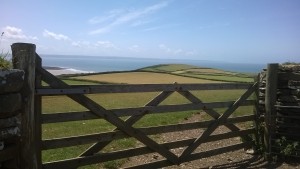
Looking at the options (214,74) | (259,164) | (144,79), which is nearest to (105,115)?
(259,164)

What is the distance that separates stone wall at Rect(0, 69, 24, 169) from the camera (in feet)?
17.2

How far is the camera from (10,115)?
543 cm

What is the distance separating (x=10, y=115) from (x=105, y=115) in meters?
1.99

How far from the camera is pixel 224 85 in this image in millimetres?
9422

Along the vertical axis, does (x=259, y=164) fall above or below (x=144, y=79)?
below

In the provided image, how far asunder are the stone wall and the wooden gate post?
14 centimetres

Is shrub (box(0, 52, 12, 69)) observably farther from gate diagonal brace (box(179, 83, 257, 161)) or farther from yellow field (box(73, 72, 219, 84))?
yellow field (box(73, 72, 219, 84))

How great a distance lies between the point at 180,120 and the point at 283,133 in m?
5.99

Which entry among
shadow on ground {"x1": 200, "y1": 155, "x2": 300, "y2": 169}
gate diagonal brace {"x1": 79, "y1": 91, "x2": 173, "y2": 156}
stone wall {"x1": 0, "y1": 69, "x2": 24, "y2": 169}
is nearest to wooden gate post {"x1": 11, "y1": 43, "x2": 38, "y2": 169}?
stone wall {"x1": 0, "y1": 69, "x2": 24, "y2": 169}

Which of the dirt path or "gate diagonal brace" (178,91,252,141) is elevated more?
"gate diagonal brace" (178,91,252,141)

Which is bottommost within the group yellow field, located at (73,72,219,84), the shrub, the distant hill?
yellow field, located at (73,72,219,84)

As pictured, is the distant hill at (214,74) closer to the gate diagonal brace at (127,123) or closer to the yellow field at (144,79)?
the yellow field at (144,79)

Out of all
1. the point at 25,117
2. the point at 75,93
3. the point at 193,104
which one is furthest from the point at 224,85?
Result: the point at 25,117

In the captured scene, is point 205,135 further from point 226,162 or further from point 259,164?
point 259,164
